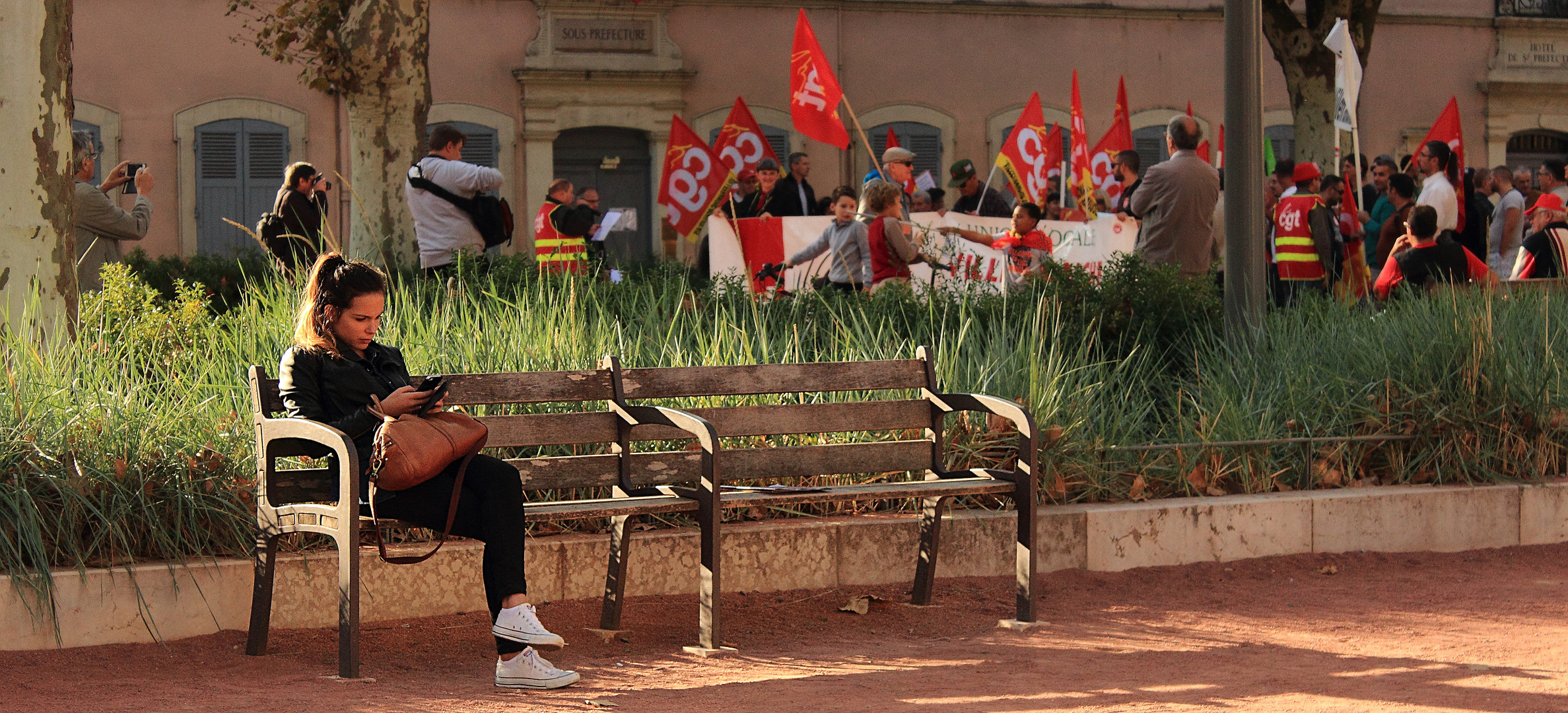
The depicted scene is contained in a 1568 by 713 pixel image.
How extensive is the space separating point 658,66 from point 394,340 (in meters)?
15.2

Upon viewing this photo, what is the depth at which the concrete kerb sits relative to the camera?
5086 millimetres

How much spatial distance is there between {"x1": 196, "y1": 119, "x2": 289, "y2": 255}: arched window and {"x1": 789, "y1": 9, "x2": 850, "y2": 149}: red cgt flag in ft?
32.3

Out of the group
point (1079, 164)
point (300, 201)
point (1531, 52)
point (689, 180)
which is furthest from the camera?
point (1531, 52)

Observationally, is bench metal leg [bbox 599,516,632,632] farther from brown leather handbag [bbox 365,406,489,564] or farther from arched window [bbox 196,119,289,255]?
arched window [bbox 196,119,289,255]

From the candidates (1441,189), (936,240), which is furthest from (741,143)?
(1441,189)

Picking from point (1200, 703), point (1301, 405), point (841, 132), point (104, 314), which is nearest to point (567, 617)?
point (1200, 703)

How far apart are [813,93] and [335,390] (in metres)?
8.53

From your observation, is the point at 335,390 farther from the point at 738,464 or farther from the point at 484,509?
the point at 738,464

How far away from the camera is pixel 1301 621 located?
5754 mm

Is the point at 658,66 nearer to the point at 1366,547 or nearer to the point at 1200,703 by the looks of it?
the point at 1366,547

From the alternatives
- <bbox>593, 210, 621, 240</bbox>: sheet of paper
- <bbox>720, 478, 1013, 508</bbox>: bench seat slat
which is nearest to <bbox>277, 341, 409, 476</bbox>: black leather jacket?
<bbox>720, 478, 1013, 508</bbox>: bench seat slat

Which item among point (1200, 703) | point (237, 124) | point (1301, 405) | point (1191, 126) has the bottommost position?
point (1200, 703)

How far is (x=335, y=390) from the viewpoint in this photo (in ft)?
16.1

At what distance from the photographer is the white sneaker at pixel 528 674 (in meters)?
4.68
